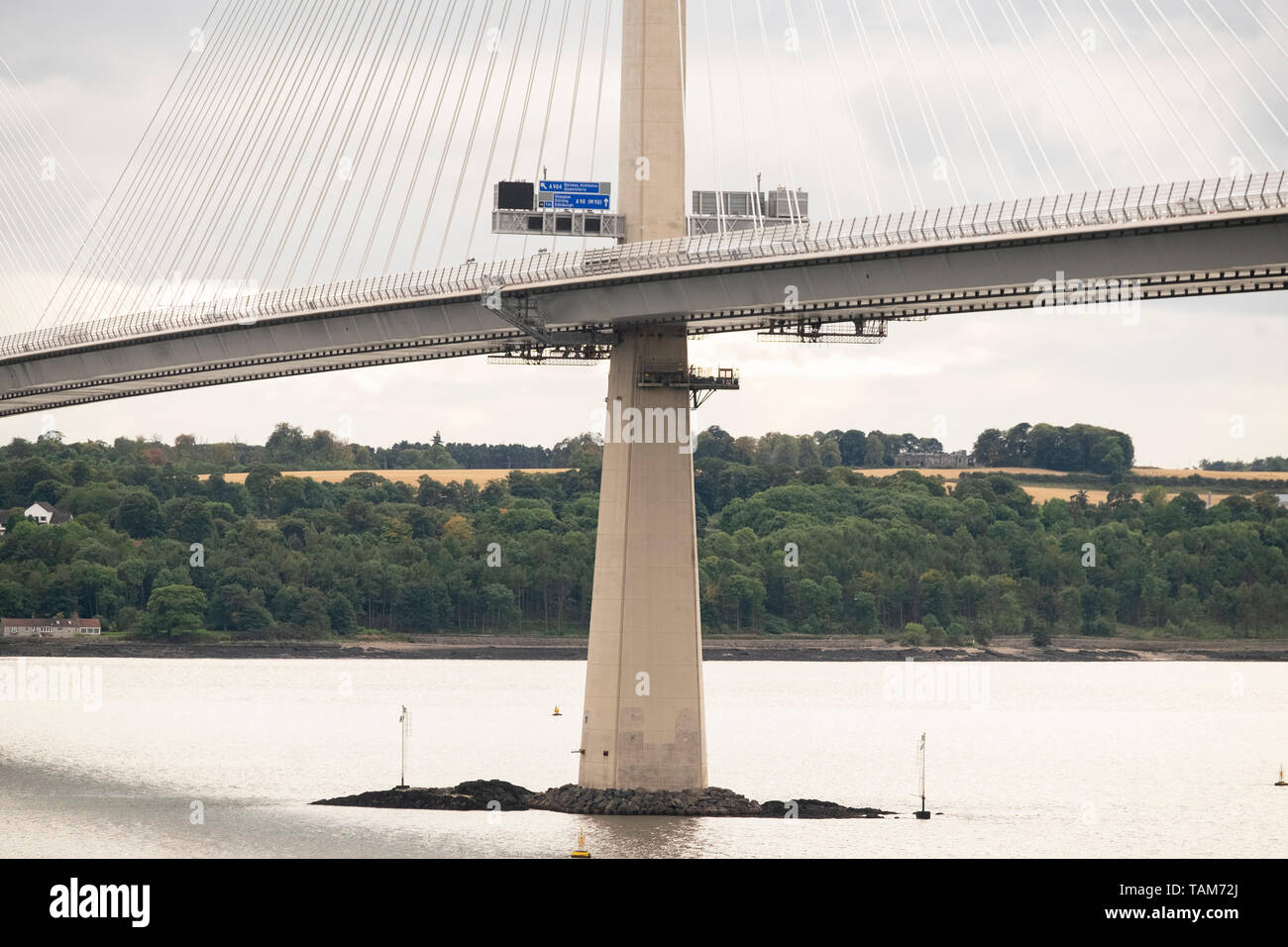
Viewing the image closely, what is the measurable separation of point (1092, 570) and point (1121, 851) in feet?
424

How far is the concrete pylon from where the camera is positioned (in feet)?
191

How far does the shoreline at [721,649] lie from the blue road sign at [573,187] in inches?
3587

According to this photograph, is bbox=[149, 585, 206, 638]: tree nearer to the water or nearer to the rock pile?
the water

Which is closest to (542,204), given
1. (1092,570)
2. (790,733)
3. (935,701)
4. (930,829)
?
(930,829)

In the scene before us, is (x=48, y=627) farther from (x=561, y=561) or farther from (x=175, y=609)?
(x=561, y=561)

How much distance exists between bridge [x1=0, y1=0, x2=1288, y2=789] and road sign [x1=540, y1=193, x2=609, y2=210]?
2.50 feet

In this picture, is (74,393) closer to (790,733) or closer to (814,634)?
(790,733)

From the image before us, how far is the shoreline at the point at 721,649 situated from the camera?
518 feet

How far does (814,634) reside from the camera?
570 feet
